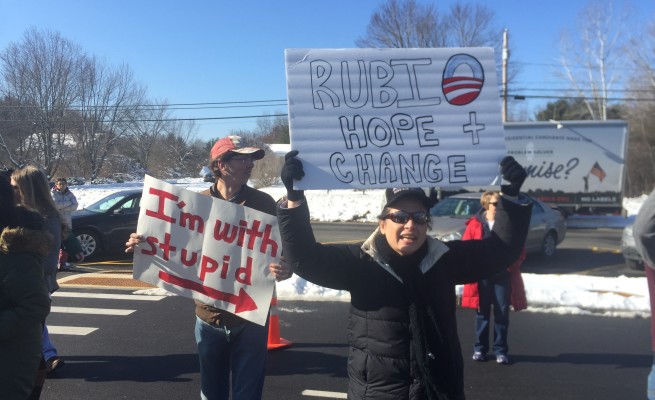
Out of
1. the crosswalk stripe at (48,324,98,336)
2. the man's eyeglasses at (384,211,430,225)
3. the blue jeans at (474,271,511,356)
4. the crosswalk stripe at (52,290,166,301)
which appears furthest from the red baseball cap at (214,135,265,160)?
the crosswalk stripe at (52,290,166,301)

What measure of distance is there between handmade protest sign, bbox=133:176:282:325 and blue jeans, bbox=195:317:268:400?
0.16 metres

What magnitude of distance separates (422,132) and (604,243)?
52.0ft

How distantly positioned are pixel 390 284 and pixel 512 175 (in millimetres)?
717

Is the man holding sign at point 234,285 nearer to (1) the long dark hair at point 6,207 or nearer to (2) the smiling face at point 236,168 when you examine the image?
(2) the smiling face at point 236,168

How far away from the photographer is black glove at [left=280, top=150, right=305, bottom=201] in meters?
2.42

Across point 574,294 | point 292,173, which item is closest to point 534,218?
point 574,294

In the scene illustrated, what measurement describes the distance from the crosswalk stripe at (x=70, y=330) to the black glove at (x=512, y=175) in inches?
223

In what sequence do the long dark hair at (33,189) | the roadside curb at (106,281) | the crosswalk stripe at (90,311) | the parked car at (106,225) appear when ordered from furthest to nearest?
1. the parked car at (106,225)
2. the roadside curb at (106,281)
3. the crosswalk stripe at (90,311)
4. the long dark hair at (33,189)

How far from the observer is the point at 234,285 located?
10.4ft

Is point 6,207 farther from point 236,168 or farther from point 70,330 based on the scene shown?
point 70,330

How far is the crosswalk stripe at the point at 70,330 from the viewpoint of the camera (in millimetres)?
6672

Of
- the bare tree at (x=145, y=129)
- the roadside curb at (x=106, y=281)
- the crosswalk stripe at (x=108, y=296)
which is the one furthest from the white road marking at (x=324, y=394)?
the bare tree at (x=145, y=129)

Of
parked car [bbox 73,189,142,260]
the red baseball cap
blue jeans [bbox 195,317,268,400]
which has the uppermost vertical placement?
the red baseball cap

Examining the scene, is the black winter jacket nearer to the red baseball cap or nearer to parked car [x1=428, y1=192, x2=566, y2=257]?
the red baseball cap
